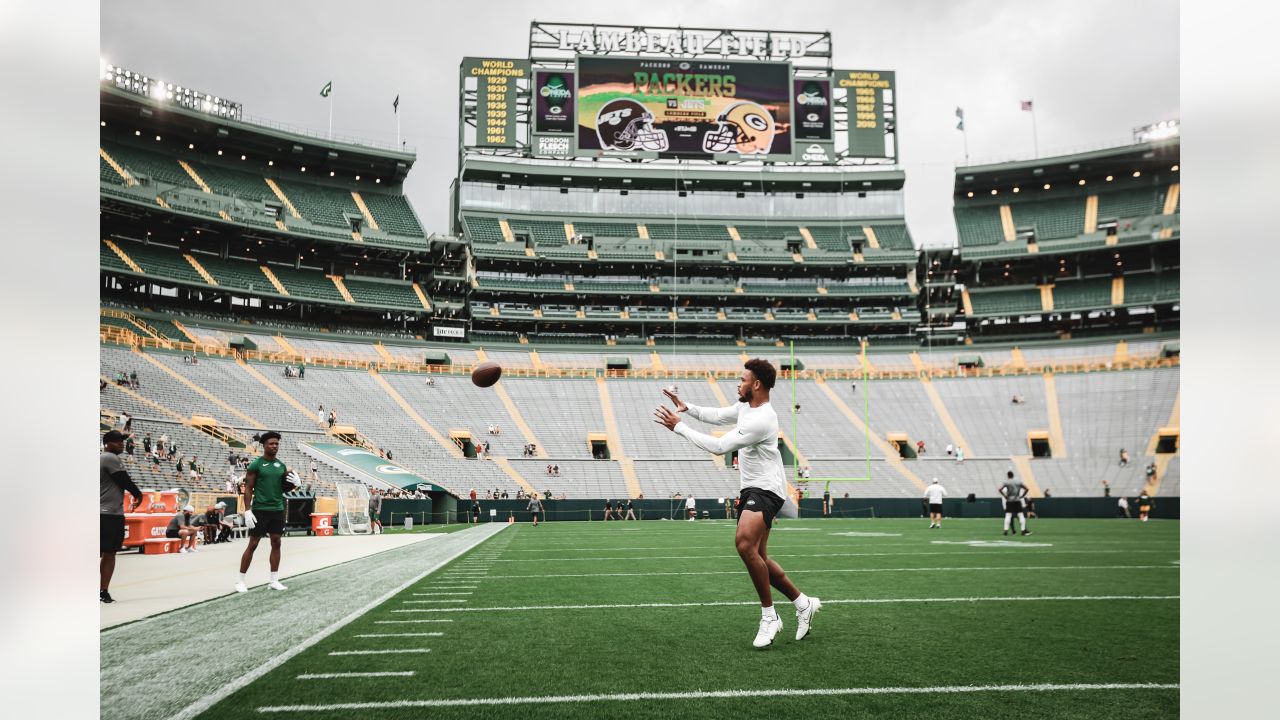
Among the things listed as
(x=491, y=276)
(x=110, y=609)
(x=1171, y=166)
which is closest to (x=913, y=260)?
(x=1171, y=166)

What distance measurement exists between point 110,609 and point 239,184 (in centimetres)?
5075

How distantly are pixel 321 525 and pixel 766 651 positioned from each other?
21717mm

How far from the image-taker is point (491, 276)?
57.0 meters

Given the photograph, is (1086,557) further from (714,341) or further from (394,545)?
(714,341)

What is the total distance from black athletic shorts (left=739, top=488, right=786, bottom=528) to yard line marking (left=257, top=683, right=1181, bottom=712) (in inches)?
62.4

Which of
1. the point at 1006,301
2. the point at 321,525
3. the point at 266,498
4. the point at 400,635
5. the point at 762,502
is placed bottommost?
the point at 321,525

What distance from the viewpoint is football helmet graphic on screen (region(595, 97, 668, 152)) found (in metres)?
49.7

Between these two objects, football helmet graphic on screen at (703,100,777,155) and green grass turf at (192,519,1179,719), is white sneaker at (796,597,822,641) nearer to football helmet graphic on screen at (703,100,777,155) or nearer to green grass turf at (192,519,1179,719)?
green grass turf at (192,519,1179,719)

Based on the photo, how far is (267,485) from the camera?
30.3 feet

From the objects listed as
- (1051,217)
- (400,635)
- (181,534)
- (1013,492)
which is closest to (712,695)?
(400,635)

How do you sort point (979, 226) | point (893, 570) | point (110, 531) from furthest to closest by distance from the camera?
point (979, 226)
point (893, 570)
point (110, 531)

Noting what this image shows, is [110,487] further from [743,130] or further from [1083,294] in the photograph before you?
[1083,294]

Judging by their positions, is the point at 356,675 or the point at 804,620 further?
the point at 804,620

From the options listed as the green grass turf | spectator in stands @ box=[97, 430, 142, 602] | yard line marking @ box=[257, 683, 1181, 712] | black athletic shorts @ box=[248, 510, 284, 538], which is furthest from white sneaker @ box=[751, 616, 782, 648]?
spectator in stands @ box=[97, 430, 142, 602]
